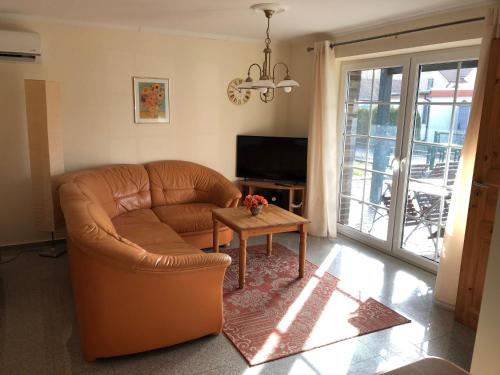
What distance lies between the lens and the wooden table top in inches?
140

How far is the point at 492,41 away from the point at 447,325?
6.71 feet

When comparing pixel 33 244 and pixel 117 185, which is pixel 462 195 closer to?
pixel 117 185

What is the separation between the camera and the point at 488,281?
6.88 feet

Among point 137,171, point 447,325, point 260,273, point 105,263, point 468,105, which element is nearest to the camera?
point 105,263

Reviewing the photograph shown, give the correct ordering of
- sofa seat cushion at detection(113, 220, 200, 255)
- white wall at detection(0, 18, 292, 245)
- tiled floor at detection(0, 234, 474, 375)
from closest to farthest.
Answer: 1. tiled floor at detection(0, 234, 474, 375)
2. sofa seat cushion at detection(113, 220, 200, 255)
3. white wall at detection(0, 18, 292, 245)

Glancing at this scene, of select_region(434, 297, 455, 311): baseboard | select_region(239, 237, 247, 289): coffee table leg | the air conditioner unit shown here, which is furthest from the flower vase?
the air conditioner unit

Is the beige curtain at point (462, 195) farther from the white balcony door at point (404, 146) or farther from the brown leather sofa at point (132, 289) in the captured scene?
the brown leather sofa at point (132, 289)

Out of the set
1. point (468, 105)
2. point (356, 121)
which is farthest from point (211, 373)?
point (356, 121)

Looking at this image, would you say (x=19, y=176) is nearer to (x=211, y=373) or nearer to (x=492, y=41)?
(x=211, y=373)

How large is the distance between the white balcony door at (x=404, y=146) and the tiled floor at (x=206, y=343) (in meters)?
0.68

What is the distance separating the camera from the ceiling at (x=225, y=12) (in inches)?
132

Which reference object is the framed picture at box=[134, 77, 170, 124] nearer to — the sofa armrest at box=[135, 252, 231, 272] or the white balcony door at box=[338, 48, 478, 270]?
the white balcony door at box=[338, 48, 478, 270]

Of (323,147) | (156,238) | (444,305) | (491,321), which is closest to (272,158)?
(323,147)

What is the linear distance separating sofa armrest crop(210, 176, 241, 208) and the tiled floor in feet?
4.70
